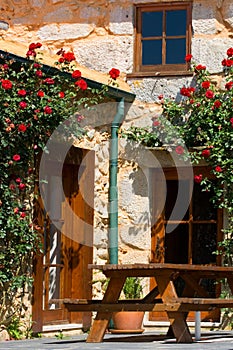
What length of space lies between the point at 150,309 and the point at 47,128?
8.66 ft

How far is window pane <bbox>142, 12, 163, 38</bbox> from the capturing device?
1055 cm

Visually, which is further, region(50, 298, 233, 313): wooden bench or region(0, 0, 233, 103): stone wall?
region(0, 0, 233, 103): stone wall

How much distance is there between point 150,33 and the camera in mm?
10586

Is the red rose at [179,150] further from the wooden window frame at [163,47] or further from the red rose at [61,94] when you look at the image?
the red rose at [61,94]

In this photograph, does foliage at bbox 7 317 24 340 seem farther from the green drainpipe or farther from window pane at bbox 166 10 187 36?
window pane at bbox 166 10 187 36

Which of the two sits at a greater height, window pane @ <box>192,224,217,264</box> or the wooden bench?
window pane @ <box>192,224,217,264</box>

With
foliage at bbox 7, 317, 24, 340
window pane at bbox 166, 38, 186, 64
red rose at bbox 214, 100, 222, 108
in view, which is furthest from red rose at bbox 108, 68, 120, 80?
foliage at bbox 7, 317, 24, 340

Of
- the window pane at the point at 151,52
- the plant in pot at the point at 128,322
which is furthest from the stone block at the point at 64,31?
the plant in pot at the point at 128,322

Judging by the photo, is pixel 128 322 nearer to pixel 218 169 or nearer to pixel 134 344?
pixel 218 169

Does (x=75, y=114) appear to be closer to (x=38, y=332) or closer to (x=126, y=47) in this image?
(x=126, y=47)

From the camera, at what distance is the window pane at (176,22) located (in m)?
10.5

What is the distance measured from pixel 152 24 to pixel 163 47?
0.31 metres

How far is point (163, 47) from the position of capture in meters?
10.5

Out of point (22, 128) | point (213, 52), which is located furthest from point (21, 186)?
point (213, 52)
